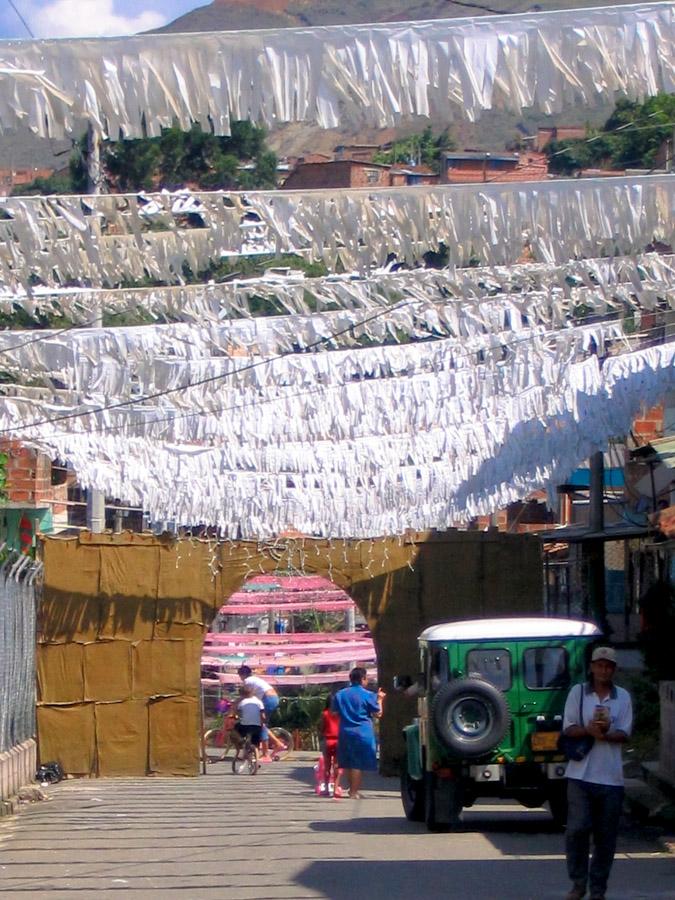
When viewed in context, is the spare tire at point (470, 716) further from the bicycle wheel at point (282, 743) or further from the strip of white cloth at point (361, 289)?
the bicycle wheel at point (282, 743)

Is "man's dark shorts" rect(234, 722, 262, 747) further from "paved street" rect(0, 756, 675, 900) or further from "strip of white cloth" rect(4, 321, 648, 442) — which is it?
"strip of white cloth" rect(4, 321, 648, 442)

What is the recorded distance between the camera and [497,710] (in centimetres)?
1330

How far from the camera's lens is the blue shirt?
17.6m

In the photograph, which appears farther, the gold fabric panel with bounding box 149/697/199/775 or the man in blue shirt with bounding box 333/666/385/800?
the gold fabric panel with bounding box 149/697/199/775

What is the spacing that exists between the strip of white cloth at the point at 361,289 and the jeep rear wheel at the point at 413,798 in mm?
4824

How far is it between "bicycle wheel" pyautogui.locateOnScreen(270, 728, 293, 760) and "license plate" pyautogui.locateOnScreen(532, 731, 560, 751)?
45.1 feet

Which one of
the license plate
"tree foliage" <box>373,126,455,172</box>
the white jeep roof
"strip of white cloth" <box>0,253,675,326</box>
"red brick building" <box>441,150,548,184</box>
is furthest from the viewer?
"red brick building" <box>441,150,548,184</box>

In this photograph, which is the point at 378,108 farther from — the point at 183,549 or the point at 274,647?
the point at 274,647

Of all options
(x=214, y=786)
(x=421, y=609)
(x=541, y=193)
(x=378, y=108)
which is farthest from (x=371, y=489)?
(x=378, y=108)

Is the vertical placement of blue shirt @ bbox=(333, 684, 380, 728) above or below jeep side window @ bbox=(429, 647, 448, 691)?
below

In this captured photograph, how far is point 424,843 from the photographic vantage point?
13445mm

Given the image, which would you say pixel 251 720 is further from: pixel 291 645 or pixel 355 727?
pixel 355 727

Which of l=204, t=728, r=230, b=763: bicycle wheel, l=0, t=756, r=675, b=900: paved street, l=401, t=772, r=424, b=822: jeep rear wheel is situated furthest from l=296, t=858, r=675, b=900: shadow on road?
l=204, t=728, r=230, b=763: bicycle wheel

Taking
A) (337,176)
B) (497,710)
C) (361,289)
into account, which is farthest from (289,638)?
(361,289)
